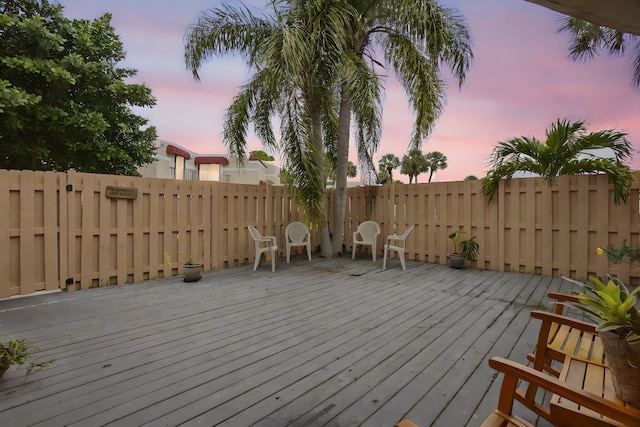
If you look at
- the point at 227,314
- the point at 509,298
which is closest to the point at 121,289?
the point at 227,314

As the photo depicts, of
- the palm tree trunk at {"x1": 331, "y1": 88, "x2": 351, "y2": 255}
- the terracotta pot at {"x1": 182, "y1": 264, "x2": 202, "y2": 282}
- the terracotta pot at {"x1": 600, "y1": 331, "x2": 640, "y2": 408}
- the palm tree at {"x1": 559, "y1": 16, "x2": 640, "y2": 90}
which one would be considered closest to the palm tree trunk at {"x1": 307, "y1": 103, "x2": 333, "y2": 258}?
the palm tree trunk at {"x1": 331, "y1": 88, "x2": 351, "y2": 255}

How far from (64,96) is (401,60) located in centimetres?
816

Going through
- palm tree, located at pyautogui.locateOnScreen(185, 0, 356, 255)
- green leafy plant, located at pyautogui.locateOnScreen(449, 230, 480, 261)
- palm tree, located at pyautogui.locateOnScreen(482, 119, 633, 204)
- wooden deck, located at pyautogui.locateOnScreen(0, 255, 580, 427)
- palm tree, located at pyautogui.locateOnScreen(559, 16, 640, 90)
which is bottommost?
wooden deck, located at pyautogui.locateOnScreen(0, 255, 580, 427)

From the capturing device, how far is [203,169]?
20250 mm

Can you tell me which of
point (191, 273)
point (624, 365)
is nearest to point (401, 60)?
point (191, 273)

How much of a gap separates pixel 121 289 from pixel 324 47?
567 centimetres

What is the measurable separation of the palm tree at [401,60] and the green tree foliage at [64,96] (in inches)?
240

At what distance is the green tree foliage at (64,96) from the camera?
6.64 m

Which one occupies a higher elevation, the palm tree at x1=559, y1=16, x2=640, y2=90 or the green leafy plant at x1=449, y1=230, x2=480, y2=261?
the palm tree at x1=559, y1=16, x2=640, y2=90

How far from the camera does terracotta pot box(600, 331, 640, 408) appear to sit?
105 centimetres

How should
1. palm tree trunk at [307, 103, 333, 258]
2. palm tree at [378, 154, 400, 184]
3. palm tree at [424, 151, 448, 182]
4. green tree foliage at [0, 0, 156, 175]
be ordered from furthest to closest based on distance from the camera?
palm tree at [424, 151, 448, 182]
palm tree at [378, 154, 400, 184]
green tree foliage at [0, 0, 156, 175]
palm tree trunk at [307, 103, 333, 258]

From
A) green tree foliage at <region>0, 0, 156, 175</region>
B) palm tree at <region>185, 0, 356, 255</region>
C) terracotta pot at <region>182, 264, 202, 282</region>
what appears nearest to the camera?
terracotta pot at <region>182, 264, 202, 282</region>

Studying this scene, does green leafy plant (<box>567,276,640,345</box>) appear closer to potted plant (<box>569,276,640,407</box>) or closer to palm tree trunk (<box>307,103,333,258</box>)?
potted plant (<box>569,276,640,407</box>)

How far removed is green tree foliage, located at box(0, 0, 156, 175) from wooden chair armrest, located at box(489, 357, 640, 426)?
8.52 meters
